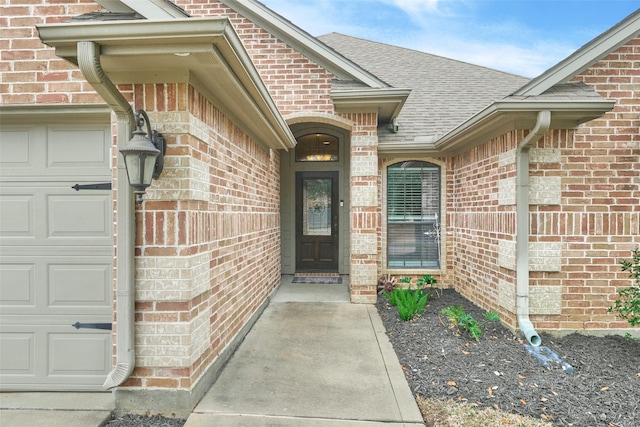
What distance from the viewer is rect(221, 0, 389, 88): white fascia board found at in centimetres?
607

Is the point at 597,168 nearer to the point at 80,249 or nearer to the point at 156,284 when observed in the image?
the point at 156,284

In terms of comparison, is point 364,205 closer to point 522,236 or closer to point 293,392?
point 522,236

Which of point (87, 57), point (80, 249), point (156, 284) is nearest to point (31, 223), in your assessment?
point (80, 249)

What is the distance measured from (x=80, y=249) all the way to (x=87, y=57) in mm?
1587

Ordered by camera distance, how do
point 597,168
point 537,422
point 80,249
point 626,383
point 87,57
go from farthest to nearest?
point 597,168 < point 626,383 < point 80,249 < point 537,422 < point 87,57

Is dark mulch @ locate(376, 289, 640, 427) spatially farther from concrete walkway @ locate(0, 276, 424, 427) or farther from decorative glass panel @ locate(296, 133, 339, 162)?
decorative glass panel @ locate(296, 133, 339, 162)

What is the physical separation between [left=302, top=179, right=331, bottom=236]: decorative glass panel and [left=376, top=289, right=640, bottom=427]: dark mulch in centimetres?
381

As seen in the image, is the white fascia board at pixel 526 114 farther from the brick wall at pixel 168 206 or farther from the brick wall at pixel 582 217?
the brick wall at pixel 168 206

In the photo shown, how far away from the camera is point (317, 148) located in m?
8.23

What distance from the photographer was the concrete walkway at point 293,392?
2.73 meters

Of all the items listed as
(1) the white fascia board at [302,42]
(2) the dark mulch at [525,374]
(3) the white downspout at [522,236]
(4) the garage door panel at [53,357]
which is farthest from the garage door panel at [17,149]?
(3) the white downspout at [522,236]

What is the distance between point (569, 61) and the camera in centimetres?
452

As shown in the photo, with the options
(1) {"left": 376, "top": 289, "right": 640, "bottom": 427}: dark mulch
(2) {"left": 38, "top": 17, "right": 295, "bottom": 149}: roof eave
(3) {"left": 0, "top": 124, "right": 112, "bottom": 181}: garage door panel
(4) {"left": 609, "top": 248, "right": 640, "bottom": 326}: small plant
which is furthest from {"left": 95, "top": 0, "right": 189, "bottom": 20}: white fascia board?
(4) {"left": 609, "top": 248, "right": 640, "bottom": 326}: small plant

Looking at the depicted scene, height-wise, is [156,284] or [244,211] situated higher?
[244,211]
